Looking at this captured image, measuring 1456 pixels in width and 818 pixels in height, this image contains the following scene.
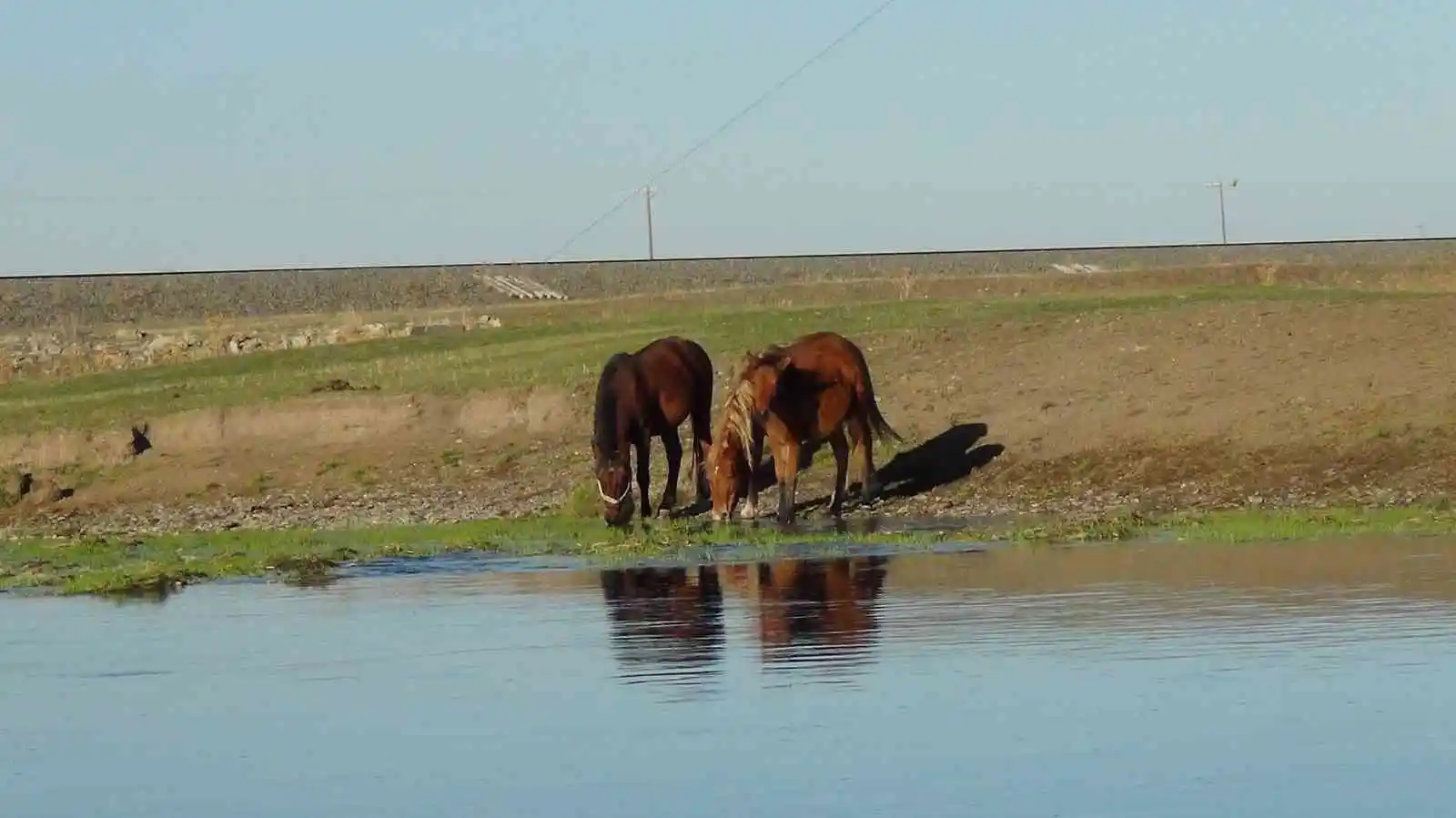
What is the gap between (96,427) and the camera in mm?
35906

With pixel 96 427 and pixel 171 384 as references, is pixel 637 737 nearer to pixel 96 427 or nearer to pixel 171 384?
pixel 96 427

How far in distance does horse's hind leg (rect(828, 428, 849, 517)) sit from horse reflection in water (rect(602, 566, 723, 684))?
557 centimetres

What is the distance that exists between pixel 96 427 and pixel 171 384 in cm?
529

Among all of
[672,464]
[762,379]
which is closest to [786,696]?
[762,379]

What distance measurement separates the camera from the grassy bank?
64.5 ft

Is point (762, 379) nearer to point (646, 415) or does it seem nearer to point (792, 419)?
point (792, 419)

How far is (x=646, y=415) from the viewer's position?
25906 millimetres

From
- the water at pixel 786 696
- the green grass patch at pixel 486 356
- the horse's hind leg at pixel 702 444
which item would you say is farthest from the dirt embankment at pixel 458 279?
the water at pixel 786 696

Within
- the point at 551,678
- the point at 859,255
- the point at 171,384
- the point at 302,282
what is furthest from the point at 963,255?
the point at 551,678

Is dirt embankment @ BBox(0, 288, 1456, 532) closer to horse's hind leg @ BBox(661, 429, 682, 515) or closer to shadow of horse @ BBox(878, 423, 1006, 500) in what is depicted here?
shadow of horse @ BBox(878, 423, 1006, 500)

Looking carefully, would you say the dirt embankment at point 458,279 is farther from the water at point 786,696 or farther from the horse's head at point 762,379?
the water at point 786,696

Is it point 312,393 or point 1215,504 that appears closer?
point 1215,504

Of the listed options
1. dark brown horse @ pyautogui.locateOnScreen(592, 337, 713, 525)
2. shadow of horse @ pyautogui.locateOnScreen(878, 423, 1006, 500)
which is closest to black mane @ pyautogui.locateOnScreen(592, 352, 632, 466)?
dark brown horse @ pyautogui.locateOnScreen(592, 337, 713, 525)

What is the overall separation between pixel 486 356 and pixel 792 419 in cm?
1493
